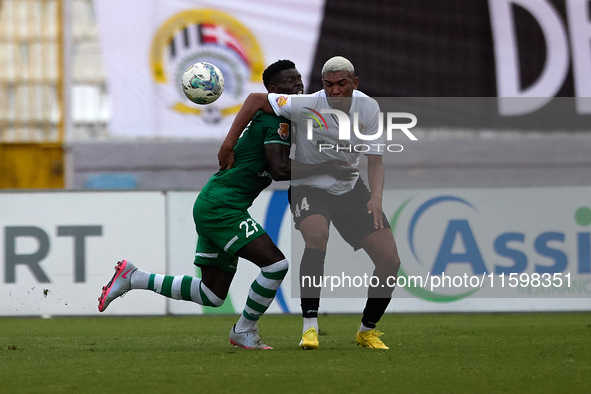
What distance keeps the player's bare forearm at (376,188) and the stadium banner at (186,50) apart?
9320mm

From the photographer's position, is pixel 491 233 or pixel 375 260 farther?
pixel 491 233

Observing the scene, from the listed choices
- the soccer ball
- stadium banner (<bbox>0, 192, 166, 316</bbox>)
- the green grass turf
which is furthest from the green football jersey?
stadium banner (<bbox>0, 192, 166, 316</bbox>)

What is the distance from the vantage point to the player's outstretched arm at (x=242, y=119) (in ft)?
17.6

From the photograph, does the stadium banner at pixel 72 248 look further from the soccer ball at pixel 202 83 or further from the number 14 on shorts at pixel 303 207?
the number 14 on shorts at pixel 303 207

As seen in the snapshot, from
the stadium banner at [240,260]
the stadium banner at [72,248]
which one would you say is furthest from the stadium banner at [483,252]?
the stadium banner at [72,248]

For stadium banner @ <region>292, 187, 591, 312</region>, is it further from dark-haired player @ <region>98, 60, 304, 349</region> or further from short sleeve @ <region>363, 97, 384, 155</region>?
short sleeve @ <region>363, 97, 384, 155</region>

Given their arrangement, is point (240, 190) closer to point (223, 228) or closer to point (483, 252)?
point (223, 228)

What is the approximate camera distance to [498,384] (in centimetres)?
411

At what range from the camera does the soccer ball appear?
5.72 meters

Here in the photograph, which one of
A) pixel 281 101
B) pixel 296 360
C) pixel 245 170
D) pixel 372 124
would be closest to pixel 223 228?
pixel 245 170

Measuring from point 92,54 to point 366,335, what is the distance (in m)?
10.7

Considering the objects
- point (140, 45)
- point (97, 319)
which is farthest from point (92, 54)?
point (97, 319)

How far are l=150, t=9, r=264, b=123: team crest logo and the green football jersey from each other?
9.27 meters

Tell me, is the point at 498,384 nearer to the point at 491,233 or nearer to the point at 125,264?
the point at 125,264
